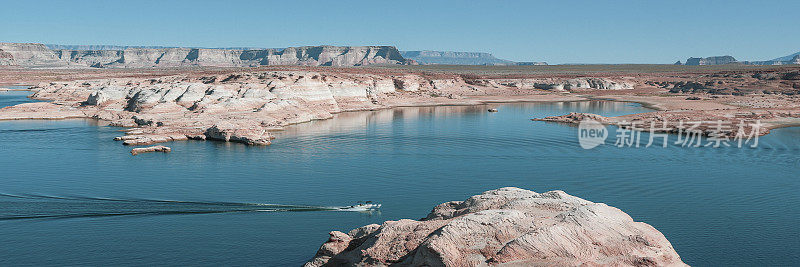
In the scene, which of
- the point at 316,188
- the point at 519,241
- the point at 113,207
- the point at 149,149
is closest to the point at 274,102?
the point at 149,149

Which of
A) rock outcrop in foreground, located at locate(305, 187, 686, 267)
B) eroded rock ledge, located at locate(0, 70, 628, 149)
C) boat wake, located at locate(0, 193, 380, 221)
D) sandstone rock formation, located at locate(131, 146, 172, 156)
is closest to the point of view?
rock outcrop in foreground, located at locate(305, 187, 686, 267)

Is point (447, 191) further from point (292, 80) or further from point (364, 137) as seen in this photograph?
point (292, 80)

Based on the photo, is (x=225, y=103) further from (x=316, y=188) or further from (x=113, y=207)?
(x=113, y=207)

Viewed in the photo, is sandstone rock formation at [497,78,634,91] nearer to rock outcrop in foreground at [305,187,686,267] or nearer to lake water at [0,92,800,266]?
lake water at [0,92,800,266]

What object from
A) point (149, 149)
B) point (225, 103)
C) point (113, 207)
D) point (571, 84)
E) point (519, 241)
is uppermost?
point (571, 84)

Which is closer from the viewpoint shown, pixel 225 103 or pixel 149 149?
pixel 149 149

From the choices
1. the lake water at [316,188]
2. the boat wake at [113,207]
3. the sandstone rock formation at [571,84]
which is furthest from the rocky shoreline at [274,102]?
the boat wake at [113,207]

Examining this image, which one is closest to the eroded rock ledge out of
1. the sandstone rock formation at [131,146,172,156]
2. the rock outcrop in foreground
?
the sandstone rock formation at [131,146,172,156]
